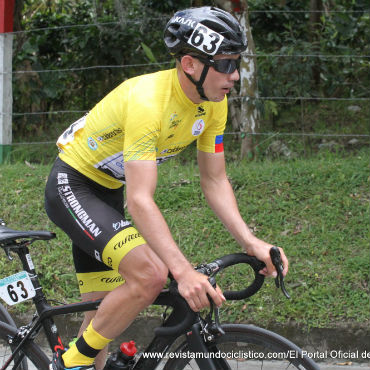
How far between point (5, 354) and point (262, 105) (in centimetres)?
439

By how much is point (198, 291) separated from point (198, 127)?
892 millimetres

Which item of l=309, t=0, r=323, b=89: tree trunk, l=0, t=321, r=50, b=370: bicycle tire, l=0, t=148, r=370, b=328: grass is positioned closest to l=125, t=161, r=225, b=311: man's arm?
l=0, t=321, r=50, b=370: bicycle tire

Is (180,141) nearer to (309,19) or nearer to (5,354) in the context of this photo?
(5,354)

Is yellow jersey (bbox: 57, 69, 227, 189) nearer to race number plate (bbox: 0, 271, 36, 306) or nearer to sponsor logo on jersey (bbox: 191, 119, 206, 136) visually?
sponsor logo on jersey (bbox: 191, 119, 206, 136)

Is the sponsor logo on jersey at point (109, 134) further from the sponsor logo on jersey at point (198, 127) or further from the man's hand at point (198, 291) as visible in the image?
the man's hand at point (198, 291)

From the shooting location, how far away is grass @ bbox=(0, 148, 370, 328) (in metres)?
4.38

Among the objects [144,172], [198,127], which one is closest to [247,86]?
[198,127]

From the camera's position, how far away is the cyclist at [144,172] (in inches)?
98.4

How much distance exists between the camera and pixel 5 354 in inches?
121

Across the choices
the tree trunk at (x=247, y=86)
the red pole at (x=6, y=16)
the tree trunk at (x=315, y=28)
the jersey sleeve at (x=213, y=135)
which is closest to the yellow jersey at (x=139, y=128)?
the jersey sleeve at (x=213, y=135)

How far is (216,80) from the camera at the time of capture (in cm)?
264

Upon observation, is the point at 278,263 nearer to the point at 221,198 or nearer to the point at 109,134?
the point at 221,198

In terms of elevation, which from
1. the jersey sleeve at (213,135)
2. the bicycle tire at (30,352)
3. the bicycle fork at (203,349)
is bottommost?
the bicycle tire at (30,352)

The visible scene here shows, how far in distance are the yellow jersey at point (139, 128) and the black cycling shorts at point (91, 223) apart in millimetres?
60
